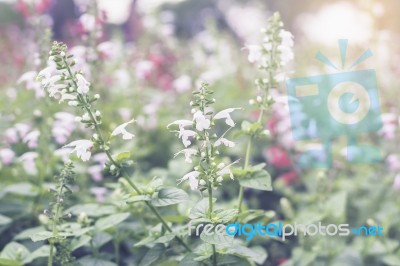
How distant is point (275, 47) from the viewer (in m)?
3.00

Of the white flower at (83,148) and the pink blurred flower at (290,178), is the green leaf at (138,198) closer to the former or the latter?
the white flower at (83,148)

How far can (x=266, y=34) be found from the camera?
3004mm

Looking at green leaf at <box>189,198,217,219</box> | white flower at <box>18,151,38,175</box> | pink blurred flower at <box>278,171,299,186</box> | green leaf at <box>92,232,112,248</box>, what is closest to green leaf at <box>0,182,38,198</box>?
white flower at <box>18,151,38,175</box>

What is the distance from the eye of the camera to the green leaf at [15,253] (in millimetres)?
2973

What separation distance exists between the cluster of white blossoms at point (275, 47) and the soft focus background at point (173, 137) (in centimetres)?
85

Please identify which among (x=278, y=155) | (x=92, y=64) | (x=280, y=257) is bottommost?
(x=280, y=257)

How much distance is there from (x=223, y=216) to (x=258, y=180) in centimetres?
37

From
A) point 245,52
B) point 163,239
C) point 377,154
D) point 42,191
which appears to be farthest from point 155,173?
point 245,52

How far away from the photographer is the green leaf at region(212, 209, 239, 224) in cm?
248

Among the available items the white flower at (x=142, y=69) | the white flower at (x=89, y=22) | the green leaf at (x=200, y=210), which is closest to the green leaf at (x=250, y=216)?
the green leaf at (x=200, y=210)

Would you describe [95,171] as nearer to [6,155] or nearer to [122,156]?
[6,155]

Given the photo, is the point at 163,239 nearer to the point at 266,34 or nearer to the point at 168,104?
the point at 266,34

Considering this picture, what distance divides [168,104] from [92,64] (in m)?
1.81

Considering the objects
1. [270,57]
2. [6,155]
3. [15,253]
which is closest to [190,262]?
[15,253]
